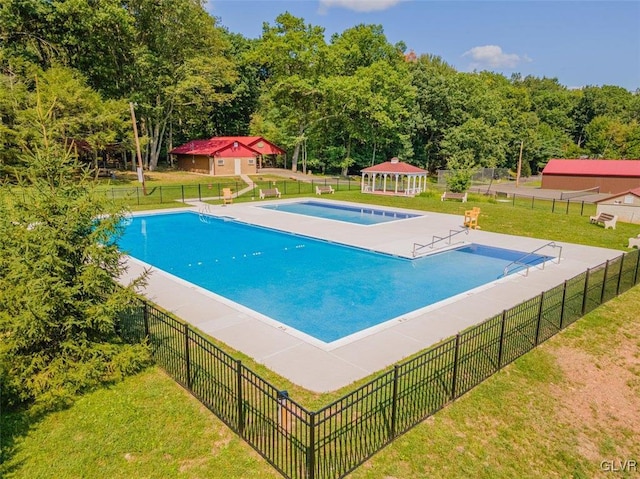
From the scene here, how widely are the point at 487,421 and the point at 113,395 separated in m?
5.62

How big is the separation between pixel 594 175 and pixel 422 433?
4578 cm

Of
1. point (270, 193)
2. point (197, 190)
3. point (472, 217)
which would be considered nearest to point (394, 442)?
point (472, 217)

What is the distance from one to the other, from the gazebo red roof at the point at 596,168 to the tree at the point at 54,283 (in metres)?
47.2

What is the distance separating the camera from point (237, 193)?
1299 inches

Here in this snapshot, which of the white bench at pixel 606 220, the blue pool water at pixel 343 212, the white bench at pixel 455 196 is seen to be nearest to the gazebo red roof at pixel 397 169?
the white bench at pixel 455 196

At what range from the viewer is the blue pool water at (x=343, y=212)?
24859mm

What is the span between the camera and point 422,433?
5.73m

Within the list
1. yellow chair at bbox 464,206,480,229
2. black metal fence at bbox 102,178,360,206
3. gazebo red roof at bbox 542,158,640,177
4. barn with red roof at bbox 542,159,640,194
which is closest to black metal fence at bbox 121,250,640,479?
yellow chair at bbox 464,206,480,229

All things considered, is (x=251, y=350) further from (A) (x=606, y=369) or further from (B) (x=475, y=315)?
(A) (x=606, y=369)

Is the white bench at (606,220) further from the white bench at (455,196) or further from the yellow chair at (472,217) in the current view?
the white bench at (455,196)

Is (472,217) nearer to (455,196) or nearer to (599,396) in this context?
(455,196)

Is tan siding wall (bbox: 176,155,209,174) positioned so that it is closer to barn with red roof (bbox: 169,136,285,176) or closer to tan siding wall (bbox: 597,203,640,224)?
barn with red roof (bbox: 169,136,285,176)

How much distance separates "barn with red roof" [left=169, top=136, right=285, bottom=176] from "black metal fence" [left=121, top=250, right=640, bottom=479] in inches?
1322

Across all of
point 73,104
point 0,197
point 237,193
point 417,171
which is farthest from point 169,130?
point 0,197
